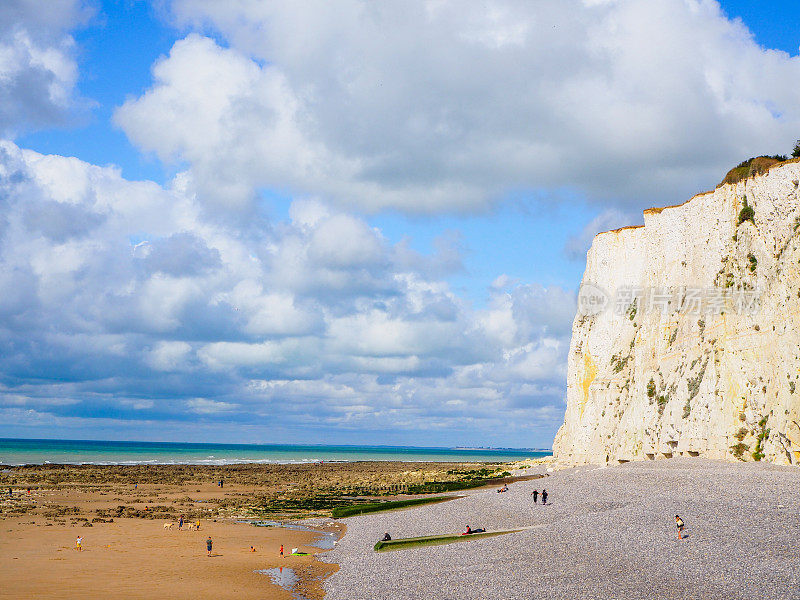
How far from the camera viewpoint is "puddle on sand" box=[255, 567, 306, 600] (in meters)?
24.3

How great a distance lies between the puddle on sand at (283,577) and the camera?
24.3 meters

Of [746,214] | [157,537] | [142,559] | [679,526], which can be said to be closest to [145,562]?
[142,559]

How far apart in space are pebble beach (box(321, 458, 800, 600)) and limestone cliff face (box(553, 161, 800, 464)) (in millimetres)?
6271

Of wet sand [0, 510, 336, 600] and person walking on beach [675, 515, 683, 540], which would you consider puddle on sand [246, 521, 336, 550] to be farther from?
person walking on beach [675, 515, 683, 540]

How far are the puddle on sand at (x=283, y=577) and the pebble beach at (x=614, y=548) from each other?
1393 millimetres

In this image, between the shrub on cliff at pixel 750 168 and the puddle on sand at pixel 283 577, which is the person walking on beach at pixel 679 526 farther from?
the shrub on cliff at pixel 750 168

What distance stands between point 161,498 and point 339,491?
54.3 feet

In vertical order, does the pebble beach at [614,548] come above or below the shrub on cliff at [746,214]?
below

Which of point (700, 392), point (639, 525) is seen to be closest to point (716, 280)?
point (700, 392)

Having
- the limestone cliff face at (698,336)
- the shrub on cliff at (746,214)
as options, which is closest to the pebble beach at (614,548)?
the limestone cliff face at (698,336)

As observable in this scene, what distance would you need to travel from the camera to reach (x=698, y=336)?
50.0m

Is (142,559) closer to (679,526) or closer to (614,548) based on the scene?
(614,548)

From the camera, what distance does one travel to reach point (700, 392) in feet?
153

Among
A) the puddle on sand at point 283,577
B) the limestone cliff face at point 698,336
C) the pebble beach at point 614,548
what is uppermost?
the limestone cliff face at point 698,336
